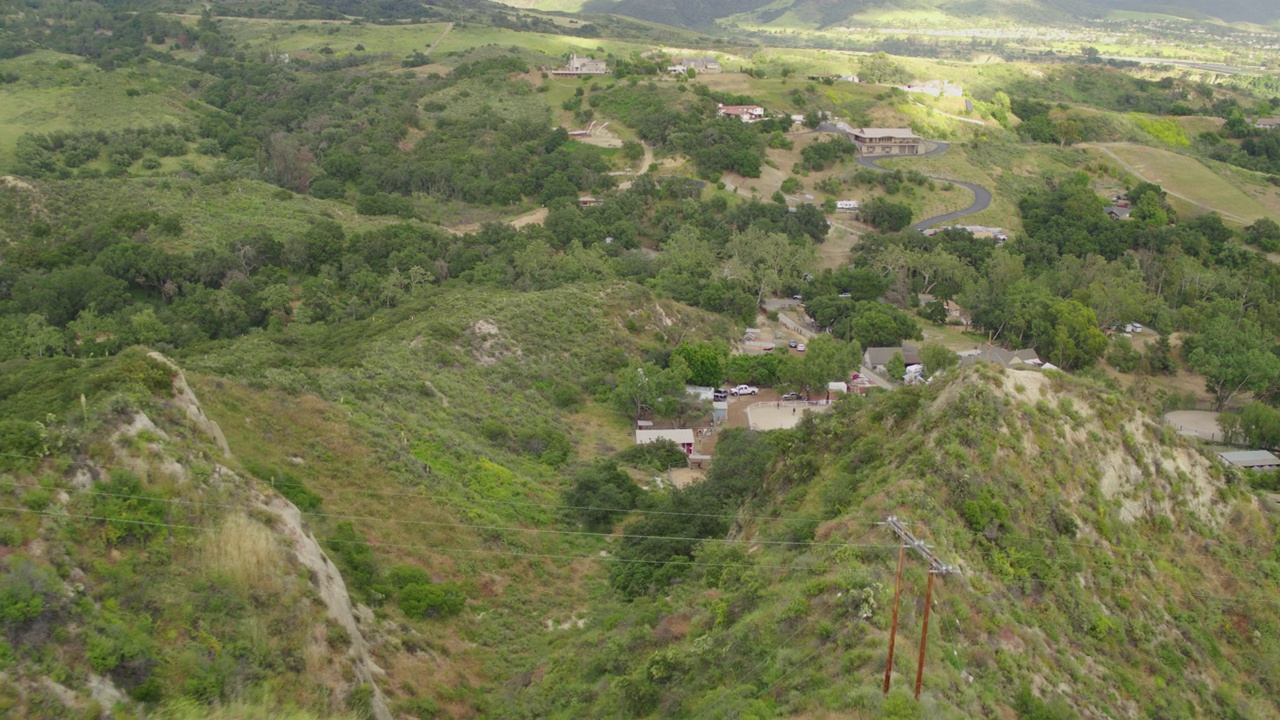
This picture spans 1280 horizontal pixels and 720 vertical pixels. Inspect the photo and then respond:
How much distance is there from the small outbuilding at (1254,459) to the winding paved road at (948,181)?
3797 cm

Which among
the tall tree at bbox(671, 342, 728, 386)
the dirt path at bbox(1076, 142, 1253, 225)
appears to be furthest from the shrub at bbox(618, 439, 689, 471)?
the dirt path at bbox(1076, 142, 1253, 225)

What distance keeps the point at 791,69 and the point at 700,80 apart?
1566 centimetres

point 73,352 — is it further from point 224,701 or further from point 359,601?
point 224,701

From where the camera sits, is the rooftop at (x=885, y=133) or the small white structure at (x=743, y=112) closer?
the rooftop at (x=885, y=133)

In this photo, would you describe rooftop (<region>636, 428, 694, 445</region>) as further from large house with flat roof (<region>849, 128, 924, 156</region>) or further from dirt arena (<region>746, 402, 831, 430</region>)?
large house with flat roof (<region>849, 128, 924, 156</region>)

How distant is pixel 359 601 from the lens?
71.8ft

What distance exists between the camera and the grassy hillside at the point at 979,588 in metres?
17.4

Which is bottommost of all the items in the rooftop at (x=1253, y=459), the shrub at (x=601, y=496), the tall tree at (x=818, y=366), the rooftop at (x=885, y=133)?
the rooftop at (x=1253, y=459)

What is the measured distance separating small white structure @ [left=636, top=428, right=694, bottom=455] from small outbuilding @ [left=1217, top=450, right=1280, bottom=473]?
24993 millimetres

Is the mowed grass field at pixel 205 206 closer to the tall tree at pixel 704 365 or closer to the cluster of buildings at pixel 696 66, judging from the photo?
the tall tree at pixel 704 365

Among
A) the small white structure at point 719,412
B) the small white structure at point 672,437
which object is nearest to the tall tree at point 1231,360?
the small white structure at point 719,412

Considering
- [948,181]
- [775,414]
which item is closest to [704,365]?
[775,414]

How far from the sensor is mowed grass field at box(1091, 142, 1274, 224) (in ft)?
295

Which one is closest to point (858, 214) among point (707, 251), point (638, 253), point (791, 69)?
point (707, 251)
